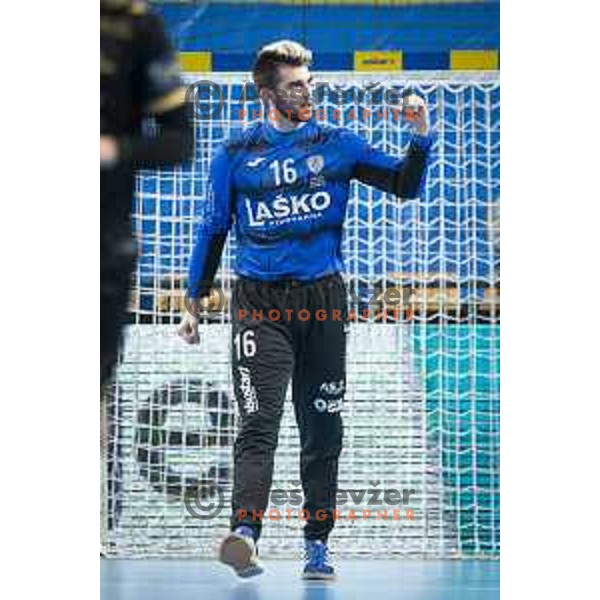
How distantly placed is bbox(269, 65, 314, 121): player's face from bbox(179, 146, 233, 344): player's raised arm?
0.43 feet

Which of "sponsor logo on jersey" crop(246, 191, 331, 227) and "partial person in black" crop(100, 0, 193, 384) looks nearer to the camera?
"partial person in black" crop(100, 0, 193, 384)

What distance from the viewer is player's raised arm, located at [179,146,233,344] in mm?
3578

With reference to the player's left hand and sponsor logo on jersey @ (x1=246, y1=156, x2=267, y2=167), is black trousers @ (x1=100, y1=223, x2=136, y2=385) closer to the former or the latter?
sponsor logo on jersey @ (x1=246, y1=156, x2=267, y2=167)

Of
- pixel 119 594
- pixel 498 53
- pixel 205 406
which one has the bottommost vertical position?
pixel 119 594

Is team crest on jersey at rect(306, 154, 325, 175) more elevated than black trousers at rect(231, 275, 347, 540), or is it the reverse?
team crest on jersey at rect(306, 154, 325, 175)

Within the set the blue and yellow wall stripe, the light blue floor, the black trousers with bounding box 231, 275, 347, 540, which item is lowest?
the light blue floor

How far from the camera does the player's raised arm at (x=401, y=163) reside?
359 cm

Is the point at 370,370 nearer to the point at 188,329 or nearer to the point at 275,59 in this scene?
the point at 188,329

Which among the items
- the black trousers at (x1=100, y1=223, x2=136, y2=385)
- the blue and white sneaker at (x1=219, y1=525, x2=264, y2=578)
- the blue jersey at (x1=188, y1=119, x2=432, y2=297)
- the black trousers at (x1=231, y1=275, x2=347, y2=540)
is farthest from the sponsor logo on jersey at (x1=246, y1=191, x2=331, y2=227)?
the blue and white sneaker at (x1=219, y1=525, x2=264, y2=578)

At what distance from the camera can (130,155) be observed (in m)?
3.50

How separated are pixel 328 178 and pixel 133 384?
1.67 ft

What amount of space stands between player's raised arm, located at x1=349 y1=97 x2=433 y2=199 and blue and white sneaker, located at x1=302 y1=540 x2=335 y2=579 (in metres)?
0.65
